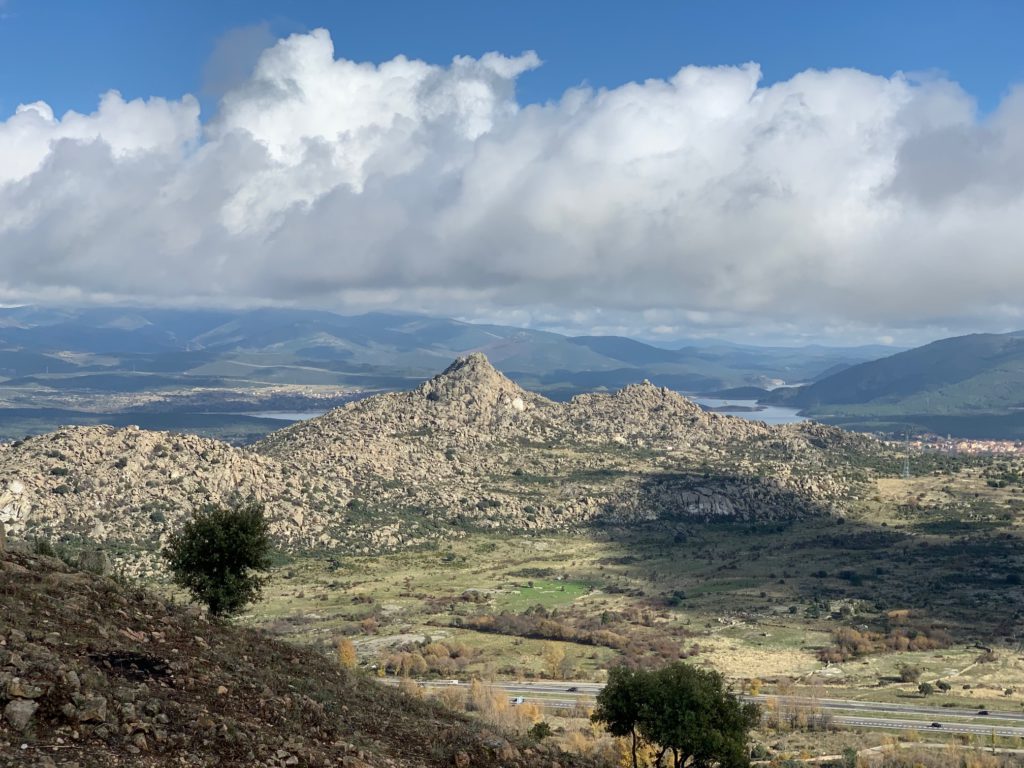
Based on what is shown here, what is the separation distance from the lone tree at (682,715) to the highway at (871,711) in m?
28.4

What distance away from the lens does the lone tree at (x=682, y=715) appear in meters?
55.4

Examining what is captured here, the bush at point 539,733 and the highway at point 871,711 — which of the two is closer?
the bush at point 539,733

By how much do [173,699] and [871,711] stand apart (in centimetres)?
9165

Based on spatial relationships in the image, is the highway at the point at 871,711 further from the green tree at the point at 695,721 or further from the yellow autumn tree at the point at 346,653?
the green tree at the point at 695,721

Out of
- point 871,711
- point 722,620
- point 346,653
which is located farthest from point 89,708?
point 722,620

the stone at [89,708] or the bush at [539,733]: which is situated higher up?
the stone at [89,708]

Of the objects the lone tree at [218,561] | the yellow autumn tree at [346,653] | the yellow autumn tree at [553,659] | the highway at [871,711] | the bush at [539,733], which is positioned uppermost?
the lone tree at [218,561]

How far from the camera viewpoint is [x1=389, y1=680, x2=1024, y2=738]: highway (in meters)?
91.5

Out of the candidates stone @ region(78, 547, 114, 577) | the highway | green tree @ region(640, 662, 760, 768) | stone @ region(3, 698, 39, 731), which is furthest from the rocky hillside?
the highway

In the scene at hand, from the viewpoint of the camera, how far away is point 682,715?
55.9m

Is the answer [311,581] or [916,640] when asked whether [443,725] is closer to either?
[916,640]

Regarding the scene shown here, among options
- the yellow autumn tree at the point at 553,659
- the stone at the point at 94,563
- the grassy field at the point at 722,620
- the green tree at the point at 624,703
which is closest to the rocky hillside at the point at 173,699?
the stone at the point at 94,563

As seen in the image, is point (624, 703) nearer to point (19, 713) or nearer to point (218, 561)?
point (218, 561)

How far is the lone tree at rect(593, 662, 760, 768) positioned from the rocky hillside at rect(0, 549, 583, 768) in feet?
48.0
